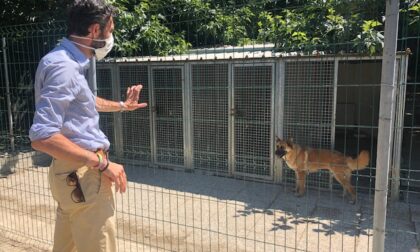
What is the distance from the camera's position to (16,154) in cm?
704

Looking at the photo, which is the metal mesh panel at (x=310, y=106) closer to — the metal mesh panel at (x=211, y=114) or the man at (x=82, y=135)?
the metal mesh panel at (x=211, y=114)

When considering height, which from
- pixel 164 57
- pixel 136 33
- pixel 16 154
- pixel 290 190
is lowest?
pixel 290 190

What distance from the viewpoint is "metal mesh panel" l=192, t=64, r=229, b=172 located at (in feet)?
22.5

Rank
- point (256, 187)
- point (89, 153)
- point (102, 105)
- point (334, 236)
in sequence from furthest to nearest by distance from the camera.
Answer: point (256, 187) < point (334, 236) < point (102, 105) < point (89, 153)

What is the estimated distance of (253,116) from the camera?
6.58 metres

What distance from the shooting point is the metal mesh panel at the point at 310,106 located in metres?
5.86

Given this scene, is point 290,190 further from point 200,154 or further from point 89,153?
point 89,153

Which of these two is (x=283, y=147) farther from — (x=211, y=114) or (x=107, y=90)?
(x=107, y=90)

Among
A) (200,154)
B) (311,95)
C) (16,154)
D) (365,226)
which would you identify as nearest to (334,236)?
(365,226)

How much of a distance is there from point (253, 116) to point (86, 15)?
4.75 m

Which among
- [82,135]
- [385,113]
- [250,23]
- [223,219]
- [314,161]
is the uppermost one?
[250,23]

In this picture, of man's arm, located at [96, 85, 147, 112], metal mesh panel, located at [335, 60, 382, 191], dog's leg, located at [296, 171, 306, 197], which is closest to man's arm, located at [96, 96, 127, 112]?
man's arm, located at [96, 85, 147, 112]

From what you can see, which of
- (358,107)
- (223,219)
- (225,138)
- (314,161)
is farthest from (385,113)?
(358,107)

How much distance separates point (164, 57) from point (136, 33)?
51.2 inches
